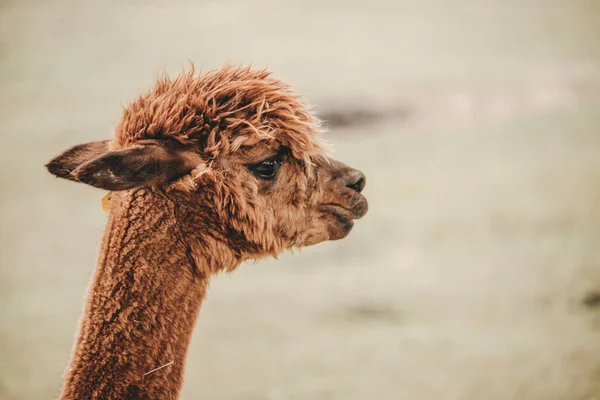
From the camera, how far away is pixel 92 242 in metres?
9.12

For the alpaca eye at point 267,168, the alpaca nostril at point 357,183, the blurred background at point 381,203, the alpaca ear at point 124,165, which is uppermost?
the blurred background at point 381,203

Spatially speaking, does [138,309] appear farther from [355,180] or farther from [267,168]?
[355,180]

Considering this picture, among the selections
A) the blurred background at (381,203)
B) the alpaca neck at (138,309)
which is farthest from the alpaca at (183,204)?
the blurred background at (381,203)

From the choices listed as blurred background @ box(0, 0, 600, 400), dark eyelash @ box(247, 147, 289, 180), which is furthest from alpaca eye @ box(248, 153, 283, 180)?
blurred background @ box(0, 0, 600, 400)

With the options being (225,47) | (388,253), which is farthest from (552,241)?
(225,47)

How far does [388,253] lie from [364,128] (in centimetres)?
464

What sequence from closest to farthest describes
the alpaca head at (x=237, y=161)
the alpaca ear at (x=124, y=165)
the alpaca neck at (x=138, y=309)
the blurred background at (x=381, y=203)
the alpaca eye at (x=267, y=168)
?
the alpaca ear at (x=124, y=165), the alpaca neck at (x=138, y=309), the alpaca head at (x=237, y=161), the alpaca eye at (x=267, y=168), the blurred background at (x=381, y=203)

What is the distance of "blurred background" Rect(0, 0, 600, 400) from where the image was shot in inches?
255

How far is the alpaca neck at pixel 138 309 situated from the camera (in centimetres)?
275

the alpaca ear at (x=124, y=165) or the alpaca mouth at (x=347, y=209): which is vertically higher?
the alpaca mouth at (x=347, y=209)

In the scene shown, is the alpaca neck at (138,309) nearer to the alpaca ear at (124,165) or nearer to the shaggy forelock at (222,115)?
the alpaca ear at (124,165)

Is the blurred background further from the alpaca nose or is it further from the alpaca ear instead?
the alpaca nose

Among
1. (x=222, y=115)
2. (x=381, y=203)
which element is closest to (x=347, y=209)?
(x=222, y=115)

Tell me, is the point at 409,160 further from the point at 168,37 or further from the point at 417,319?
the point at 168,37
